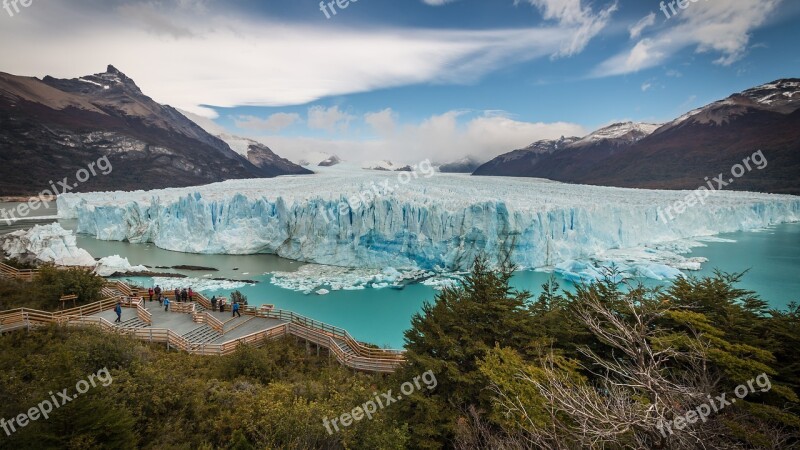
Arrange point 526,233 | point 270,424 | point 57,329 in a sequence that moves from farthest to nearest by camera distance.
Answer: point 526,233 < point 57,329 < point 270,424

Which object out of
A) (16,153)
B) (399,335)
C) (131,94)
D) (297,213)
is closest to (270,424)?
(399,335)

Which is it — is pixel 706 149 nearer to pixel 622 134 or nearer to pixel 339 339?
pixel 622 134

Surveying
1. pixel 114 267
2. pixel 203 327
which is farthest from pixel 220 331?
pixel 114 267

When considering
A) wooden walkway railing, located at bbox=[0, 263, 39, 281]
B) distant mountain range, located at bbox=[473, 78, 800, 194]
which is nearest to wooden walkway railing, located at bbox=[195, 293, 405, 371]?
wooden walkway railing, located at bbox=[0, 263, 39, 281]

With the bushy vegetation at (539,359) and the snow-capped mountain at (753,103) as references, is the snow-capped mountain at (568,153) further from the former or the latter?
the bushy vegetation at (539,359)

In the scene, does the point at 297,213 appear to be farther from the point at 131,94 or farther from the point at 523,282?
the point at 131,94
